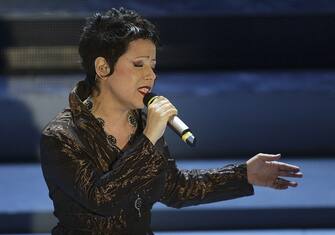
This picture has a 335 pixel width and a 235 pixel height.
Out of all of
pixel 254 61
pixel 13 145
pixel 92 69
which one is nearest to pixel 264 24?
pixel 254 61

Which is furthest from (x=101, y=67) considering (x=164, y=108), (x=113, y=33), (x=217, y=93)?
(x=217, y=93)

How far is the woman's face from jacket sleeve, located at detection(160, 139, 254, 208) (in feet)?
0.77

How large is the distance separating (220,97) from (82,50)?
2874 mm

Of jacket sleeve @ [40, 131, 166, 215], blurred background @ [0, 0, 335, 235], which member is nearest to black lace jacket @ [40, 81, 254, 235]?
jacket sleeve @ [40, 131, 166, 215]

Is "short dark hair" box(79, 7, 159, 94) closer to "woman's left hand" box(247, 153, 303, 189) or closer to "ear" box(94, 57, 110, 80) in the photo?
"ear" box(94, 57, 110, 80)

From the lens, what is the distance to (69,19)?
5234 mm

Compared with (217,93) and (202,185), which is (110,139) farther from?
(217,93)

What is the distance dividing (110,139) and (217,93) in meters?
2.88

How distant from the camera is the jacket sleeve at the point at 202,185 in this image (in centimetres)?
189

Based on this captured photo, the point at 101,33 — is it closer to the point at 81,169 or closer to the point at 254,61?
the point at 81,169

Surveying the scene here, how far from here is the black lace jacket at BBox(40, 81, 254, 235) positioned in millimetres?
1616

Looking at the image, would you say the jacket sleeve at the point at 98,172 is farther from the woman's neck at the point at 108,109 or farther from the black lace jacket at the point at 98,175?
the woman's neck at the point at 108,109

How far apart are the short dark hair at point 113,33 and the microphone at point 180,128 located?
0.12 meters

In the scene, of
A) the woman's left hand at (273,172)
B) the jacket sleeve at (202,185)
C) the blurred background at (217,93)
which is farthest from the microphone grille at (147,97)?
the blurred background at (217,93)
